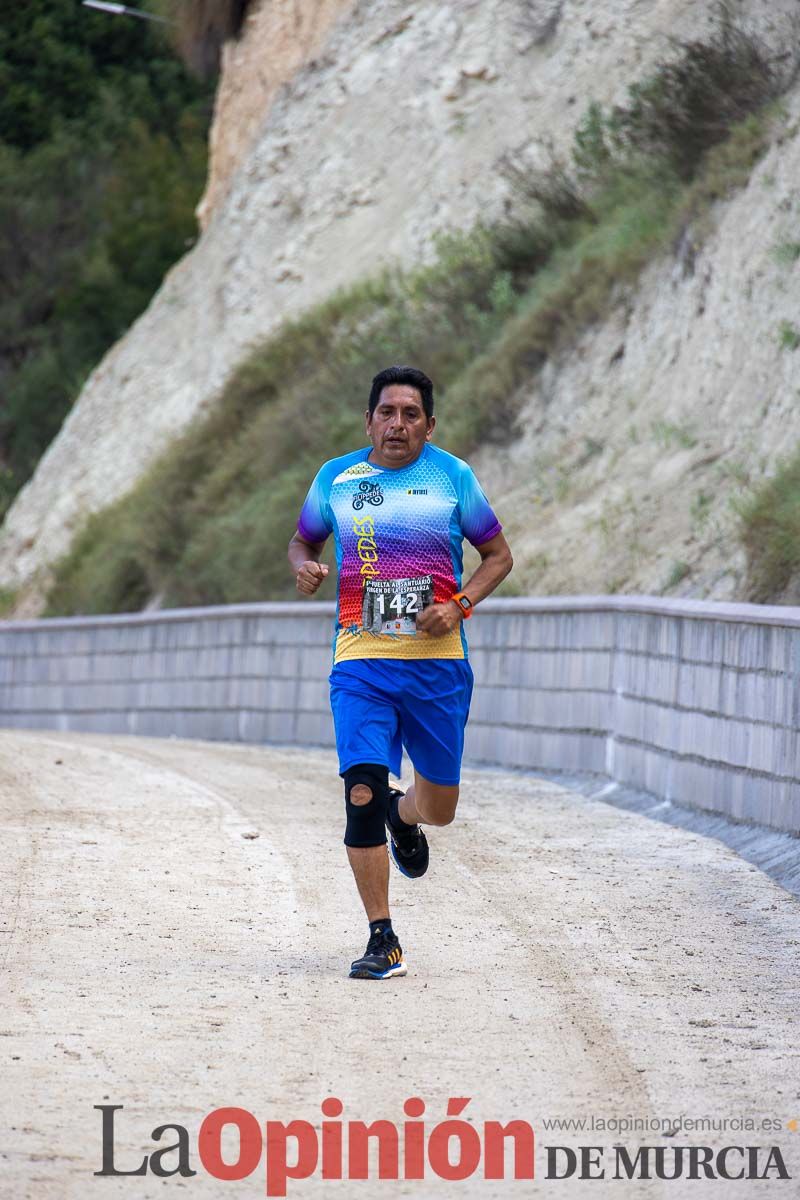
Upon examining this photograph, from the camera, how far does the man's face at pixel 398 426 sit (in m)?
7.42

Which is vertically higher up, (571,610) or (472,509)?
(472,509)

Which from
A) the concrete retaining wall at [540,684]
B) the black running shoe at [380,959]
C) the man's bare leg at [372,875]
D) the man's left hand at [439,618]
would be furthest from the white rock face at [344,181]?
the black running shoe at [380,959]

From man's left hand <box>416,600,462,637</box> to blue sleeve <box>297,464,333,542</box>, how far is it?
23.8 inches

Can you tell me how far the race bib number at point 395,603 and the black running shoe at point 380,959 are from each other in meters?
1.12

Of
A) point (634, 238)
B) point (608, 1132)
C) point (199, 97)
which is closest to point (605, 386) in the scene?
point (634, 238)

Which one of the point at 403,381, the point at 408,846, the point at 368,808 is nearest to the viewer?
the point at 368,808

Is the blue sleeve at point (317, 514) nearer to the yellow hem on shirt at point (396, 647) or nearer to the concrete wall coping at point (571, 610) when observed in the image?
the yellow hem on shirt at point (396, 647)

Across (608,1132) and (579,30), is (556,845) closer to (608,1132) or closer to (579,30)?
(608,1132)

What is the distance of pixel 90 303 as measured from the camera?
153ft

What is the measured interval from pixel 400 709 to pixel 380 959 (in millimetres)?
962

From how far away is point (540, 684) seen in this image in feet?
51.1

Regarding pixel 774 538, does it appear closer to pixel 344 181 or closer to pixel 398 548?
pixel 398 548

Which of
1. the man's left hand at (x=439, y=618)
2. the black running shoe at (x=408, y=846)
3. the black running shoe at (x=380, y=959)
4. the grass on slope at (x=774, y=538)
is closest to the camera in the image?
the black running shoe at (x=380, y=959)

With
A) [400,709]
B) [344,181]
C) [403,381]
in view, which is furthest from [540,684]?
[344,181]
